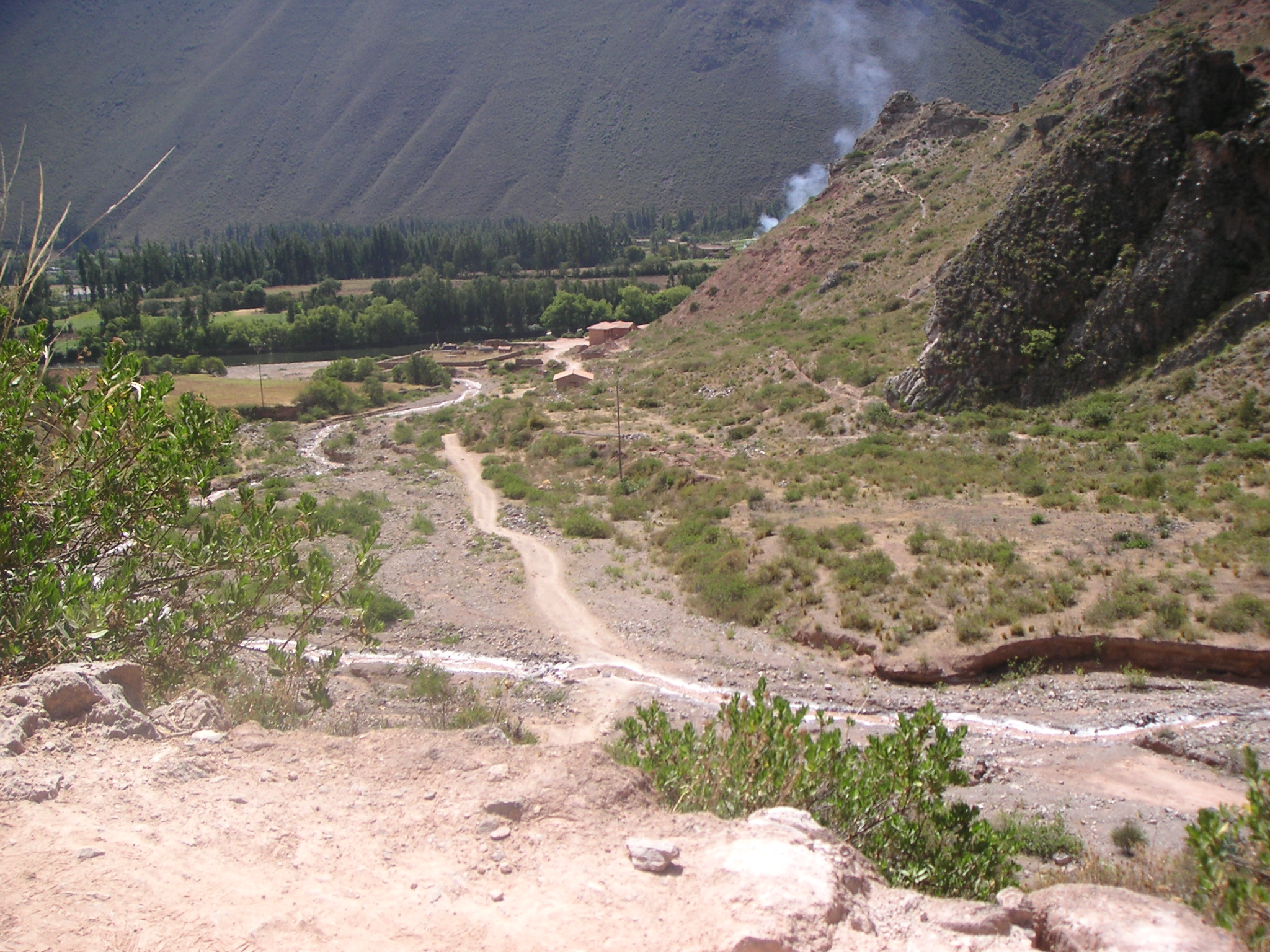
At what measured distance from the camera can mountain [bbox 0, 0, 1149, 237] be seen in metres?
158

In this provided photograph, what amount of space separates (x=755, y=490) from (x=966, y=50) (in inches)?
6797

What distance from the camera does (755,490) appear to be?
24.1m

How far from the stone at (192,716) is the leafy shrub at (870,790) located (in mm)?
3617

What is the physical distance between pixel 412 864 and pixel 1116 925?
403 centimetres

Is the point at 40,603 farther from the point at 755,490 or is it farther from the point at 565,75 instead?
the point at 565,75

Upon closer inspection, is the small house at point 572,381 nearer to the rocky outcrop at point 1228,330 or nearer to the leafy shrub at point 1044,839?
the rocky outcrop at point 1228,330

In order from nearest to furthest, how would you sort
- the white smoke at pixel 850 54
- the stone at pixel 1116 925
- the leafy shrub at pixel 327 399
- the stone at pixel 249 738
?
the stone at pixel 1116 925 < the stone at pixel 249 738 < the leafy shrub at pixel 327 399 < the white smoke at pixel 850 54

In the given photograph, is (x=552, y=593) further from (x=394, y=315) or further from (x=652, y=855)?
(x=394, y=315)

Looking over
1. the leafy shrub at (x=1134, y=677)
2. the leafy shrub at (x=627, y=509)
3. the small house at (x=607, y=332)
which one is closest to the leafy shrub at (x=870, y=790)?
the leafy shrub at (x=1134, y=677)

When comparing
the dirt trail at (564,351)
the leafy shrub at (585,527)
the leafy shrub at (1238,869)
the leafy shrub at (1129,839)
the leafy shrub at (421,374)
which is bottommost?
the leafy shrub at (1129,839)

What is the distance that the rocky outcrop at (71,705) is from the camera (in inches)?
234

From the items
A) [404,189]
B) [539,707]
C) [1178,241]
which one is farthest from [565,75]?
[539,707]

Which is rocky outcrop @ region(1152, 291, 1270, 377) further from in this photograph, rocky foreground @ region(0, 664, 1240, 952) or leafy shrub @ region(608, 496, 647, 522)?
rocky foreground @ region(0, 664, 1240, 952)

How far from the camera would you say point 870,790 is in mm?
6383
